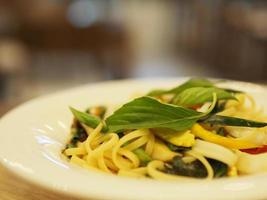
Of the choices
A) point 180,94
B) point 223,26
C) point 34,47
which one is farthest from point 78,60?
point 180,94

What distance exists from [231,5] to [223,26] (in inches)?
12.2

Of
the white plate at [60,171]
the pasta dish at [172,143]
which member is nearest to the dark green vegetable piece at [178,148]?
the pasta dish at [172,143]

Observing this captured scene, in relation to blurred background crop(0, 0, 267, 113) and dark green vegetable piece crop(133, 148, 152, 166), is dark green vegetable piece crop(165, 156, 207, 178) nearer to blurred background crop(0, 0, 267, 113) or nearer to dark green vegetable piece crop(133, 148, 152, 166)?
dark green vegetable piece crop(133, 148, 152, 166)

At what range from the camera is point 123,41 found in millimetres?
4527

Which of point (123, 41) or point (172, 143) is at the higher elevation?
point (172, 143)

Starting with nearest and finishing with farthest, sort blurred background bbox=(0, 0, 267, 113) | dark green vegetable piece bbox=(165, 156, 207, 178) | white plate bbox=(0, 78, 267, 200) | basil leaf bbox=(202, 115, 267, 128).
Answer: white plate bbox=(0, 78, 267, 200)
dark green vegetable piece bbox=(165, 156, 207, 178)
basil leaf bbox=(202, 115, 267, 128)
blurred background bbox=(0, 0, 267, 113)

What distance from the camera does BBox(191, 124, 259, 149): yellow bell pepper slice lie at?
0.96 meters

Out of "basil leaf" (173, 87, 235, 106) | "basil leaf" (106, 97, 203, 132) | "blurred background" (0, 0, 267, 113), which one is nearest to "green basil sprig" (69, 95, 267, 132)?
"basil leaf" (106, 97, 203, 132)

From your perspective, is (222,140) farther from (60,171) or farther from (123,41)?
(123,41)

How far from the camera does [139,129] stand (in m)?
0.98

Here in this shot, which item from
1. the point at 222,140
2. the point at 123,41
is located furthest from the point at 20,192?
the point at 123,41

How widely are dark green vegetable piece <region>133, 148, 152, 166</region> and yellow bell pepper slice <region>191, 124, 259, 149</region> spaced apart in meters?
0.12

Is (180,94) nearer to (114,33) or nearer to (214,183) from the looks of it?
(214,183)

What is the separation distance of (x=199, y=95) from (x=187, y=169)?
10.2 inches
